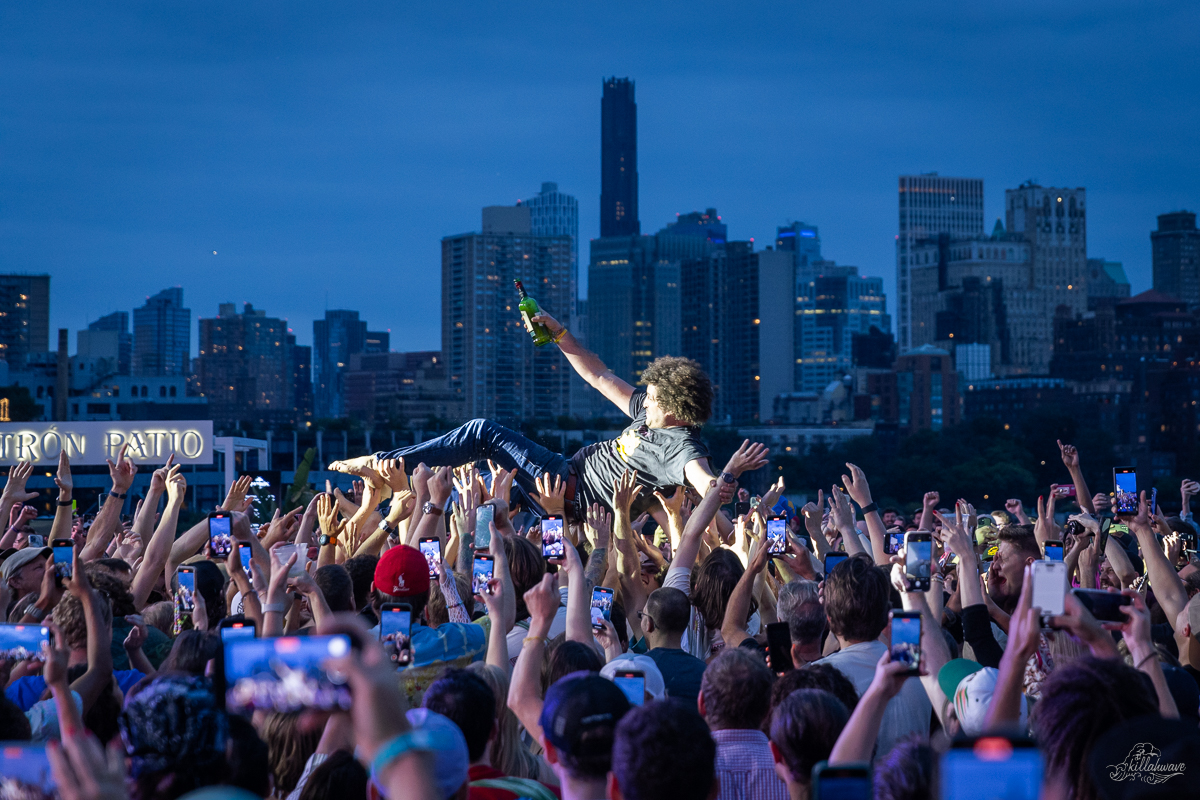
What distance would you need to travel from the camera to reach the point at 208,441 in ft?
86.9

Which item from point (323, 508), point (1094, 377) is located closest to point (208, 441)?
point (323, 508)

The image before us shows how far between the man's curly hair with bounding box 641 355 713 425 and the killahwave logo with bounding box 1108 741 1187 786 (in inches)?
192

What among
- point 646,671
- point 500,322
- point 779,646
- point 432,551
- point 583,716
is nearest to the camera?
point 583,716

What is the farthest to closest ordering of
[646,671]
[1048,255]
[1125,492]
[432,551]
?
[1048,255], [1125,492], [432,551], [646,671]

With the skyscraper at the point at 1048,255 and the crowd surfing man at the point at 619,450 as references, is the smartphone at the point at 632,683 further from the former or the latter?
the skyscraper at the point at 1048,255

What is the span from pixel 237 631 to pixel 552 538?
6.86 feet

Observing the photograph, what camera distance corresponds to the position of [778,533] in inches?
231

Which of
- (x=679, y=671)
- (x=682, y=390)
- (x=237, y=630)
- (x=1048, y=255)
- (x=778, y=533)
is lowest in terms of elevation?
(x=679, y=671)

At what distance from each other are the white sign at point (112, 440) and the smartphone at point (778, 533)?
2147 cm

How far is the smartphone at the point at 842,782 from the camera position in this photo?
7.77 feet

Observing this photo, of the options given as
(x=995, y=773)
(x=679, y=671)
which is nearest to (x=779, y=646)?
(x=679, y=671)

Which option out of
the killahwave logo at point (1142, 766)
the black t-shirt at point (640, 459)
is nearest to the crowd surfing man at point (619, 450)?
the black t-shirt at point (640, 459)

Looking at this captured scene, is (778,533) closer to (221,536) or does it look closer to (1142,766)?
(221,536)

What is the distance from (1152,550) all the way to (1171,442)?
118158mm
